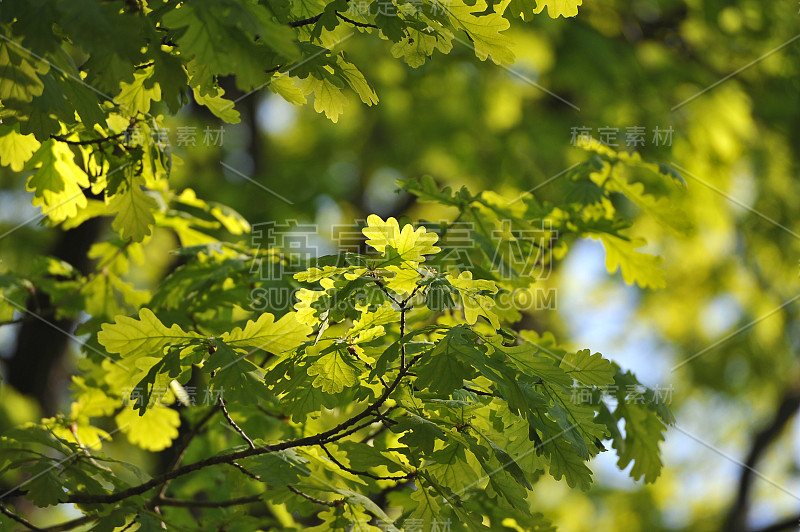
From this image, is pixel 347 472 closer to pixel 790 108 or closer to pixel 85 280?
pixel 85 280

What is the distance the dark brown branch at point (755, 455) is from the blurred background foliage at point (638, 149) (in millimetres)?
166

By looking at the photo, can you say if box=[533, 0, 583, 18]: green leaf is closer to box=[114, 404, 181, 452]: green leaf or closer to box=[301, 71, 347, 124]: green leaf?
box=[301, 71, 347, 124]: green leaf

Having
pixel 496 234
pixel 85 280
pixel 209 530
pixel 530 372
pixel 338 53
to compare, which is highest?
pixel 338 53

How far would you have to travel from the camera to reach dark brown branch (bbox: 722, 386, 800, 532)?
268 inches

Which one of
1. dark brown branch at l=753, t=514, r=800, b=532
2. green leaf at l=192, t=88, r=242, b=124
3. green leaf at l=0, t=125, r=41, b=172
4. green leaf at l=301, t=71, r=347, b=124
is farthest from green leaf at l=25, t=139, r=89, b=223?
dark brown branch at l=753, t=514, r=800, b=532

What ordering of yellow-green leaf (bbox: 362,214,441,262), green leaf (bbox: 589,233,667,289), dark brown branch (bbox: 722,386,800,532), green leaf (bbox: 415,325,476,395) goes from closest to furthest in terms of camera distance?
green leaf (bbox: 415,325,476,395) < yellow-green leaf (bbox: 362,214,441,262) < green leaf (bbox: 589,233,667,289) < dark brown branch (bbox: 722,386,800,532)

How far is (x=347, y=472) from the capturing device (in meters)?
2.00

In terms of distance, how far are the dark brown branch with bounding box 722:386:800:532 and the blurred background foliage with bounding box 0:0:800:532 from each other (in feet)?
0.54

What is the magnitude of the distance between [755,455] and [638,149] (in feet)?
11.6

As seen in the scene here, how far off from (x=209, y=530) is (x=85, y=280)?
49.0 inches

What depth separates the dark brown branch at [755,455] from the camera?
682 cm

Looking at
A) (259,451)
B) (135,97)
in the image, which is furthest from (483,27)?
(259,451)

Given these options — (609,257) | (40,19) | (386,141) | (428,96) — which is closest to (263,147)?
(386,141)

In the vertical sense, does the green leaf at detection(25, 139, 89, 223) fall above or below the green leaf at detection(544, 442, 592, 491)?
above
